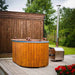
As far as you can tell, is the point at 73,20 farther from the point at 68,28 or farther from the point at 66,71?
the point at 66,71

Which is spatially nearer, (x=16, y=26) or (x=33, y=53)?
A: (x=33, y=53)

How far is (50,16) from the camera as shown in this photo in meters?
18.1

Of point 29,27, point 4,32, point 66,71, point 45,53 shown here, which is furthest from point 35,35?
point 66,71

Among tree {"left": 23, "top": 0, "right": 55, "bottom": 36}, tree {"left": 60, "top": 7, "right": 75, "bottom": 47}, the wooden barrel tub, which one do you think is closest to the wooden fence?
the wooden barrel tub

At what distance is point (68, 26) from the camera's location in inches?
664

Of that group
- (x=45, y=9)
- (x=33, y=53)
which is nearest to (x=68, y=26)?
(x=45, y=9)

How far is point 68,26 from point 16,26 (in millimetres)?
9634

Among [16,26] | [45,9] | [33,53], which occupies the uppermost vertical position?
[45,9]

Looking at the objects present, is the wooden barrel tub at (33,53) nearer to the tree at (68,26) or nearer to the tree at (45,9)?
the tree at (68,26)

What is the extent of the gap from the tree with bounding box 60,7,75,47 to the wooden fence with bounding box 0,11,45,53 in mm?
7932

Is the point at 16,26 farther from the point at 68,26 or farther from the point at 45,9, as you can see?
the point at 45,9

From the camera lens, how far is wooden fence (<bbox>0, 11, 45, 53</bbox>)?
8461 mm

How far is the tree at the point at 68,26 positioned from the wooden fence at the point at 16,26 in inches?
312

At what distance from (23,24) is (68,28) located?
30.3ft
